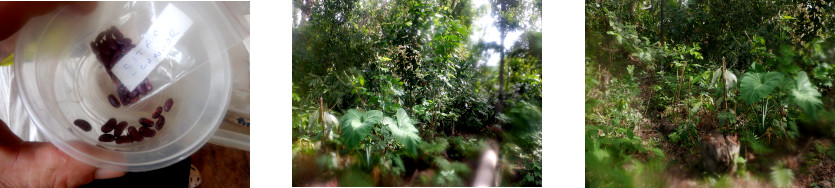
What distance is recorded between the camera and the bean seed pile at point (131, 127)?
1.26 meters

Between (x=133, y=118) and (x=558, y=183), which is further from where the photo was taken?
(x=558, y=183)

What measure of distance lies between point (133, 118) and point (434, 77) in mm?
878

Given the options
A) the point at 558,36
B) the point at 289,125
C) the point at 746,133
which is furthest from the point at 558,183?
the point at 289,125

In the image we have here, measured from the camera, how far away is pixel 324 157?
1474mm

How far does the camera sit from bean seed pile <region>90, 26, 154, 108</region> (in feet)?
4.01

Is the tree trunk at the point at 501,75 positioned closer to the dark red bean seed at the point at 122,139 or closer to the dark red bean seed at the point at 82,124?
the dark red bean seed at the point at 122,139

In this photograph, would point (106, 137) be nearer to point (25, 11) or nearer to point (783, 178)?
point (25, 11)

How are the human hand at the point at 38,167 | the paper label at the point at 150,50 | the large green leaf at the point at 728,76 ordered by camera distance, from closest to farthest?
the paper label at the point at 150,50
the human hand at the point at 38,167
the large green leaf at the point at 728,76

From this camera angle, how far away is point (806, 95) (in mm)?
1396

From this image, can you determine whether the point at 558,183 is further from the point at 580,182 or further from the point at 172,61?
the point at 172,61

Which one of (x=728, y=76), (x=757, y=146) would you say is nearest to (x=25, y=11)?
(x=728, y=76)

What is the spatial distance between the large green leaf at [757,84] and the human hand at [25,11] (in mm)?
1923

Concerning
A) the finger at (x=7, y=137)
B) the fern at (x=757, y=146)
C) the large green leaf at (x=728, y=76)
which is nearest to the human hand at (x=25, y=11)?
the finger at (x=7, y=137)

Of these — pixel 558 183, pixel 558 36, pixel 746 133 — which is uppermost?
pixel 558 36
